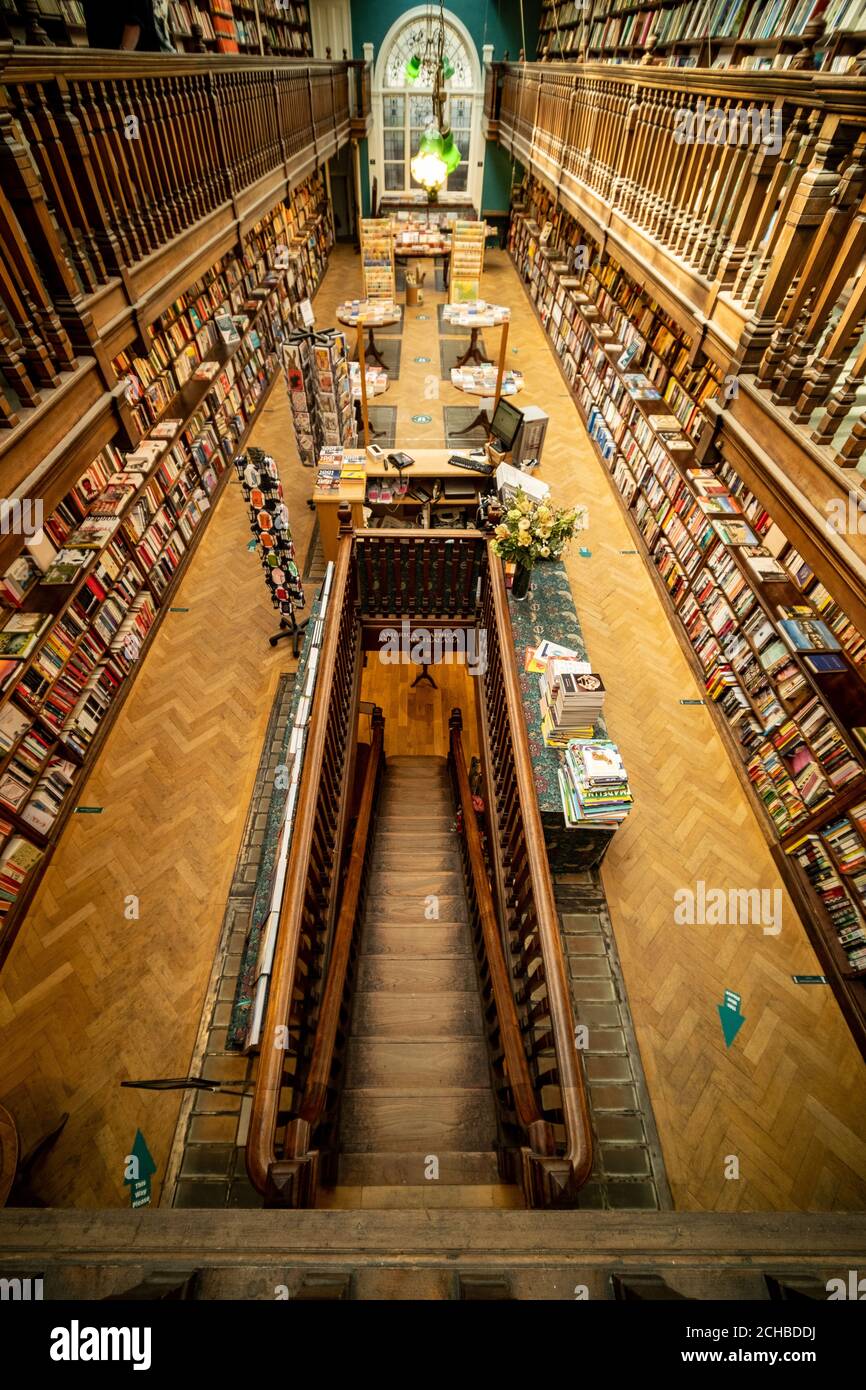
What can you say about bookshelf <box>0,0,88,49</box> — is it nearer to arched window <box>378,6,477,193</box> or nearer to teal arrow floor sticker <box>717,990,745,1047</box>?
teal arrow floor sticker <box>717,990,745,1047</box>

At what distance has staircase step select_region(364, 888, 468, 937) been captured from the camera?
12.2ft

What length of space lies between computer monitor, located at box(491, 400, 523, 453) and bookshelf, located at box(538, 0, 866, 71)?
3443 millimetres

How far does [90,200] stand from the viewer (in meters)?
3.65

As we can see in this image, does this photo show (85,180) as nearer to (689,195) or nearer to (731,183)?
(731,183)

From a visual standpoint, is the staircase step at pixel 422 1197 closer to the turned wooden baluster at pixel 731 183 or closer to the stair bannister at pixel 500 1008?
the stair bannister at pixel 500 1008

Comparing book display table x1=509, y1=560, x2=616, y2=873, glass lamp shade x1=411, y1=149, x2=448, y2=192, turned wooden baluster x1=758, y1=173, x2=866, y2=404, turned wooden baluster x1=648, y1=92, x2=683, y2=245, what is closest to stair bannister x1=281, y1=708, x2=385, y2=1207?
book display table x1=509, y1=560, x2=616, y2=873

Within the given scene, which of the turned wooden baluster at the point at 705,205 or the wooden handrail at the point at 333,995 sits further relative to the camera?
the turned wooden baluster at the point at 705,205

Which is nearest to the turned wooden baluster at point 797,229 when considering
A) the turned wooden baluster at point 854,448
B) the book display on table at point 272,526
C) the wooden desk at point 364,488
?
the turned wooden baluster at point 854,448

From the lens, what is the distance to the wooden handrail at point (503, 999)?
217cm

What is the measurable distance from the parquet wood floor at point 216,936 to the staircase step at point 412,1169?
1.04 meters

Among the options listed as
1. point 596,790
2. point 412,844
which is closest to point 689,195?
point 596,790

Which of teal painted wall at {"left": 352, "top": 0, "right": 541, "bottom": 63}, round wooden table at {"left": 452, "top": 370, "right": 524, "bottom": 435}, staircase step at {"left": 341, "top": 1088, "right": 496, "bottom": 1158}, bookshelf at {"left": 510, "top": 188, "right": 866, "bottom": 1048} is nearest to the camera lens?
staircase step at {"left": 341, "top": 1088, "right": 496, "bottom": 1158}

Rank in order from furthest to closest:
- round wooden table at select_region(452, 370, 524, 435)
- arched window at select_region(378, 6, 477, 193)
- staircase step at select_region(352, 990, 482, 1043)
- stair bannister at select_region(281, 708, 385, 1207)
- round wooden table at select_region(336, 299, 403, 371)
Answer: arched window at select_region(378, 6, 477, 193), round wooden table at select_region(336, 299, 403, 371), round wooden table at select_region(452, 370, 524, 435), staircase step at select_region(352, 990, 482, 1043), stair bannister at select_region(281, 708, 385, 1207)

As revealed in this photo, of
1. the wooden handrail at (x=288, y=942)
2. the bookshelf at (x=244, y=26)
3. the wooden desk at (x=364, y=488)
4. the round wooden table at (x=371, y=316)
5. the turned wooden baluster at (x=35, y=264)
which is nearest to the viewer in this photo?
the wooden handrail at (x=288, y=942)
